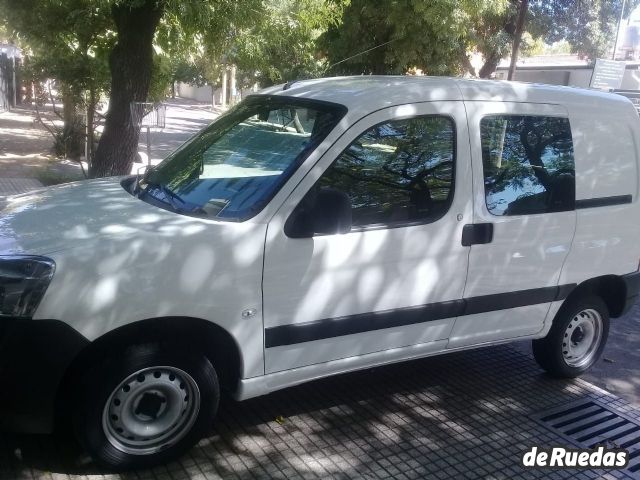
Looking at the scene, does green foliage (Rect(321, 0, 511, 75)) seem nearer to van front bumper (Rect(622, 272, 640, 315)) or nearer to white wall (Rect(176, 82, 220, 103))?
van front bumper (Rect(622, 272, 640, 315))

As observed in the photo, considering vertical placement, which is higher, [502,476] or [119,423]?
[119,423]

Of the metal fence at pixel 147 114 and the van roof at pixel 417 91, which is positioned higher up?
the van roof at pixel 417 91

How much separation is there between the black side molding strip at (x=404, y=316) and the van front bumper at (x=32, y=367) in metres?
1.00

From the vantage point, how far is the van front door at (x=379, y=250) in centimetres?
340

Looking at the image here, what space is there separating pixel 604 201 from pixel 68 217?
3563 mm

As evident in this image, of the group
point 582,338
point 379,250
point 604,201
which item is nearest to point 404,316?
point 379,250

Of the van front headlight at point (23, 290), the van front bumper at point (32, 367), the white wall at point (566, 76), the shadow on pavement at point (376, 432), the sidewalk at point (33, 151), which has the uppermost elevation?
the white wall at point (566, 76)

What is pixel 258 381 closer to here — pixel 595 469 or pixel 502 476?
pixel 502 476

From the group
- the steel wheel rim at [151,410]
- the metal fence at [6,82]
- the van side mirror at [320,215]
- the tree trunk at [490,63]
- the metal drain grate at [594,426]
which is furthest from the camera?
the metal fence at [6,82]

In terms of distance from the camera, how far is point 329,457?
143 inches

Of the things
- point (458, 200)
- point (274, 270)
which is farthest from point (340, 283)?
point (458, 200)

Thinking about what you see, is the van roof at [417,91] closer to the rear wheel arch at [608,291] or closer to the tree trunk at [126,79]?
the rear wheel arch at [608,291]

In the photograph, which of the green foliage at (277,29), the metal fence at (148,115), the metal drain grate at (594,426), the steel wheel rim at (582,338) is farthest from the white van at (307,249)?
the green foliage at (277,29)

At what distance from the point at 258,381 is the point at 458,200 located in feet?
5.25
